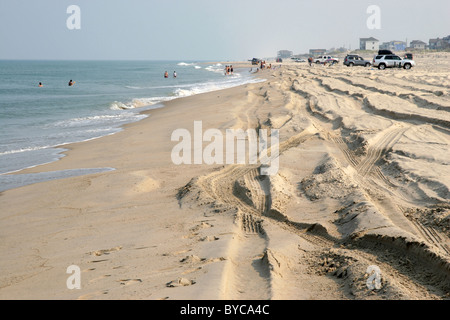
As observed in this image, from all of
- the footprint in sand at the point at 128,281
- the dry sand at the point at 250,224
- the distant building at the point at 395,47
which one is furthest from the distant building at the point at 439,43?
the footprint in sand at the point at 128,281

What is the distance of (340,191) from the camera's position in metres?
5.70

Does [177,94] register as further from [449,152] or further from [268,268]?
[268,268]

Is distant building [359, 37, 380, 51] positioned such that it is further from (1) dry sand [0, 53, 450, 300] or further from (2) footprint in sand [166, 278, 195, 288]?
(2) footprint in sand [166, 278, 195, 288]

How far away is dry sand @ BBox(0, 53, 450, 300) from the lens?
3510mm

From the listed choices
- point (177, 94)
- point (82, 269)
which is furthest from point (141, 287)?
point (177, 94)

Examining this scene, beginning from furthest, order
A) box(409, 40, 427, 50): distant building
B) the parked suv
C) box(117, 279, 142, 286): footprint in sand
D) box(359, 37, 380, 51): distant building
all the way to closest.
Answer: box(409, 40, 427, 50): distant building → box(359, 37, 380, 51): distant building → the parked suv → box(117, 279, 142, 286): footprint in sand

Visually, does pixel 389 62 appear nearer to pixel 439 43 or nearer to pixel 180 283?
pixel 180 283

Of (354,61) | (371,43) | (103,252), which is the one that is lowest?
(103,252)

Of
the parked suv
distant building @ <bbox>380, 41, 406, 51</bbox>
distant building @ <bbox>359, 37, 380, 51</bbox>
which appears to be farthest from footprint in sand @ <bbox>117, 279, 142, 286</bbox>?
distant building @ <bbox>359, 37, 380, 51</bbox>

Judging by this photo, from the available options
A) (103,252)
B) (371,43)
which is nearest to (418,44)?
(371,43)

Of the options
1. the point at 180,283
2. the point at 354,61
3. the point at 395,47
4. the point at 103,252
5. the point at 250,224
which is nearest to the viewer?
the point at 180,283

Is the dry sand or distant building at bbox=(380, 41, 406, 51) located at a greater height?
distant building at bbox=(380, 41, 406, 51)

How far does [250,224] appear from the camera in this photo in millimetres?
4945
